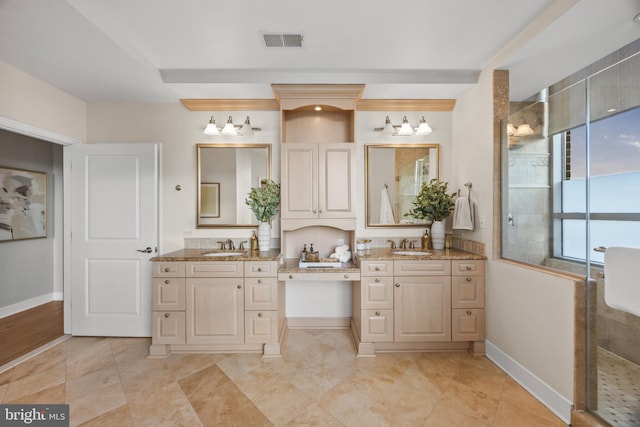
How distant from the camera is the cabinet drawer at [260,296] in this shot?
2.55m

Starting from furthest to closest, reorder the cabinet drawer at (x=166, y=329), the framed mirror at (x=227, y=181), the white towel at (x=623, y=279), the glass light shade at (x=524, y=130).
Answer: the framed mirror at (x=227, y=181) < the cabinet drawer at (x=166, y=329) < the glass light shade at (x=524, y=130) < the white towel at (x=623, y=279)

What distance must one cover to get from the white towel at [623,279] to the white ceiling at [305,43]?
1.49 meters

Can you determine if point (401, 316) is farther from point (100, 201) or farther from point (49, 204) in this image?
point (49, 204)

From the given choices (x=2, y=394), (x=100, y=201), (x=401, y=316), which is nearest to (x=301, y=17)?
(x=401, y=316)

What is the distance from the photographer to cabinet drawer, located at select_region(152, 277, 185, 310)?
255cm

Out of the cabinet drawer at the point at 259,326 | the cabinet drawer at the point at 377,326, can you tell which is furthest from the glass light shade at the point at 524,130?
the cabinet drawer at the point at 259,326

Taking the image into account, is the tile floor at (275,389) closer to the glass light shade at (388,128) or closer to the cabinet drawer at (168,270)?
the cabinet drawer at (168,270)

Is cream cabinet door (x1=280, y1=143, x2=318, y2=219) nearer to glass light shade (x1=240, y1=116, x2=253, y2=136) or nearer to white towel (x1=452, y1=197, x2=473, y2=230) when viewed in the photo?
glass light shade (x1=240, y1=116, x2=253, y2=136)

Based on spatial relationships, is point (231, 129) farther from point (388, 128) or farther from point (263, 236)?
point (388, 128)

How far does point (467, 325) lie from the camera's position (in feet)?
8.44

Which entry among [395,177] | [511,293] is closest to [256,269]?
[395,177]

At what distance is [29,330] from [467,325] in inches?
181

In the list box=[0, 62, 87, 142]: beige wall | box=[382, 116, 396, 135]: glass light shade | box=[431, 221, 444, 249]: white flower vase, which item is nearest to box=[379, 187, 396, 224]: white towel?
box=[431, 221, 444, 249]: white flower vase

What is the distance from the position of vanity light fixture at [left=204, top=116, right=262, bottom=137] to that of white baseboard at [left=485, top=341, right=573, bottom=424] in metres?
3.17
